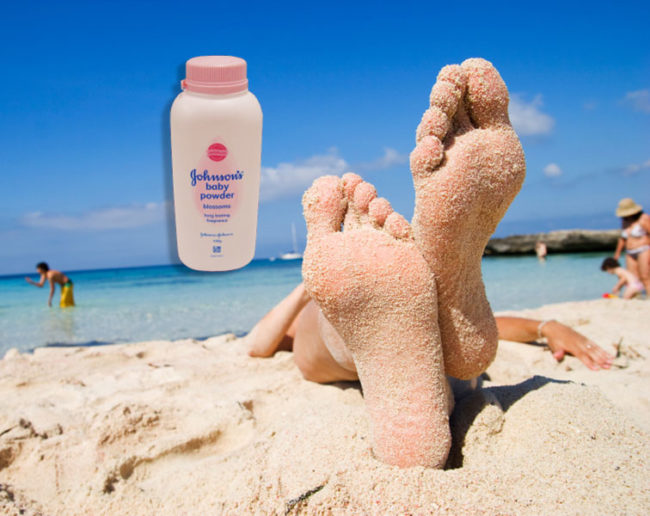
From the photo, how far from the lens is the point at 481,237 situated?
1.21 metres

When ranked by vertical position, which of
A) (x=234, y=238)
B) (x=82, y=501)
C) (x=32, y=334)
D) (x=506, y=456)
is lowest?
(x=32, y=334)

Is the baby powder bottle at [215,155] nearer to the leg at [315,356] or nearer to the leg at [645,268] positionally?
the leg at [315,356]

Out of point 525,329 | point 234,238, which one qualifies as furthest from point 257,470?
point 525,329

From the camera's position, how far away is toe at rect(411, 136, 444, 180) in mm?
1106

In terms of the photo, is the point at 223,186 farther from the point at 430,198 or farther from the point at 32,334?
the point at 32,334

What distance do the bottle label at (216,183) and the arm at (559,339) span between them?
65.4 inches

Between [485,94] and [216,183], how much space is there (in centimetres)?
71

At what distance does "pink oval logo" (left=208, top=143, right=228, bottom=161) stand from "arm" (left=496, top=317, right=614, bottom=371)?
1733 mm

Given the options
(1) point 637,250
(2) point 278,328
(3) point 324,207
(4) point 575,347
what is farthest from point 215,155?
(1) point 637,250

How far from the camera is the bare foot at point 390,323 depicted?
1108mm

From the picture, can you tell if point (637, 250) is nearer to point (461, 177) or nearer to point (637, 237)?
point (637, 237)

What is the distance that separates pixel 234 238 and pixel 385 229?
0.44 m

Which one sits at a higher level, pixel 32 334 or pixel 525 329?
pixel 525 329

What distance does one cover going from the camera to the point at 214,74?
124 centimetres
